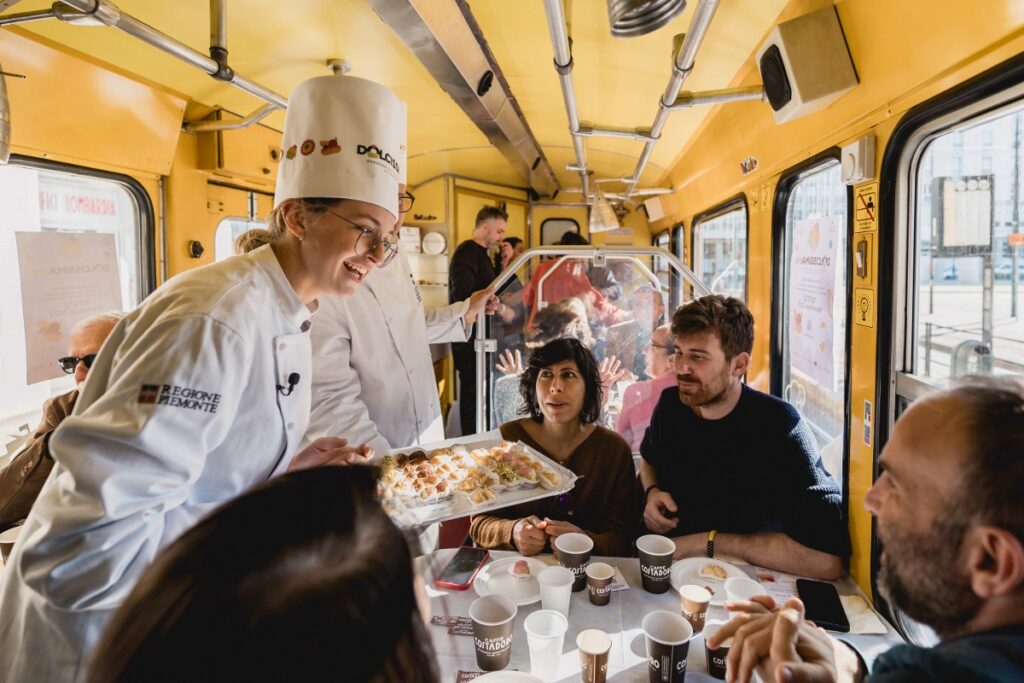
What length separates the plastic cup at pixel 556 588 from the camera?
5.01 ft

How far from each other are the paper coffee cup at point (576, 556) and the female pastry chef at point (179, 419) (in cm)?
67

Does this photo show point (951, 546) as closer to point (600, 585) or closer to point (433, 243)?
point (600, 585)

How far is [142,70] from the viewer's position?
10.0 feet

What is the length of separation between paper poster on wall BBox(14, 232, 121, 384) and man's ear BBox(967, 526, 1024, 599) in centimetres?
361

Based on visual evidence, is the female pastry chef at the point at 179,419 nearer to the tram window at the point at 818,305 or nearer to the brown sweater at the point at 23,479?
the brown sweater at the point at 23,479

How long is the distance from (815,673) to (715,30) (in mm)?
2783

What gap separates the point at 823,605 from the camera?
171 cm

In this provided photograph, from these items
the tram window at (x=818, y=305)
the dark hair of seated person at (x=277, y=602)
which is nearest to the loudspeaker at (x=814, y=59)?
the tram window at (x=818, y=305)

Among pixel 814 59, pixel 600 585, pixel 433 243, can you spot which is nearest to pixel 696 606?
pixel 600 585

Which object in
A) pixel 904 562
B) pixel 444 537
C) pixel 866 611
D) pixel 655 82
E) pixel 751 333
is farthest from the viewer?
pixel 655 82

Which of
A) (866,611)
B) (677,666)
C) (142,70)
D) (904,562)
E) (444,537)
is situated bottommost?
(444,537)

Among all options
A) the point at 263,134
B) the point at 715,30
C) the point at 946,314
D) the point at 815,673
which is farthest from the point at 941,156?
the point at 263,134

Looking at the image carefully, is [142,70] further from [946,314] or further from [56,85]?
[946,314]

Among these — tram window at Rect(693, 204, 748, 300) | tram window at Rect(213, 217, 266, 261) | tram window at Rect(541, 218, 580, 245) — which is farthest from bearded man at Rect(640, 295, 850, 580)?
tram window at Rect(541, 218, 580, 245)
